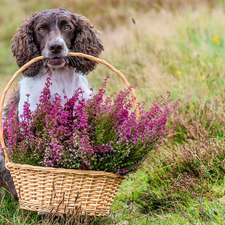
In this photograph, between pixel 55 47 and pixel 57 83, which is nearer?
pixel 55 47

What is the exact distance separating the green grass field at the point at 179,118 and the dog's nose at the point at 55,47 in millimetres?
828

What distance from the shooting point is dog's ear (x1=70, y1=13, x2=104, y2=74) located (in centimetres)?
311

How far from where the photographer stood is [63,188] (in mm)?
2258

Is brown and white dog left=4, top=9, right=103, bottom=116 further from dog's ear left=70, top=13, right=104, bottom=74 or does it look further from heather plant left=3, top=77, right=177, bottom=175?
heather plant left=3, top=77, right=177, bottom=175

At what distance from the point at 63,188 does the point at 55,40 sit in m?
1.25

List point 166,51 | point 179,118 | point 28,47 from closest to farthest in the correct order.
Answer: point 28,47
point 179,118
point 166,51

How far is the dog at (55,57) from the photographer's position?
2.98 m

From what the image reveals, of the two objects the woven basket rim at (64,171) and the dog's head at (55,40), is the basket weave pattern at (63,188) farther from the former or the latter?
the dog's head at (55,40)

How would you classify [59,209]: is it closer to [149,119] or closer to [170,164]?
[149,119]

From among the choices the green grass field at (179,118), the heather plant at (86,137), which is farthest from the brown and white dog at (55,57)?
the heather plant at (86,137)

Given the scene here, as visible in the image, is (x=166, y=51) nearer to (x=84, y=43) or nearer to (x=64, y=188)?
(x=84, y=43)

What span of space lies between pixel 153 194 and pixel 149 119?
788 mm

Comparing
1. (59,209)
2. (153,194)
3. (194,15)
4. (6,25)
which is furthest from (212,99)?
(6,25)

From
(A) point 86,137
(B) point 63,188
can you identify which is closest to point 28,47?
(A) point 86,137
